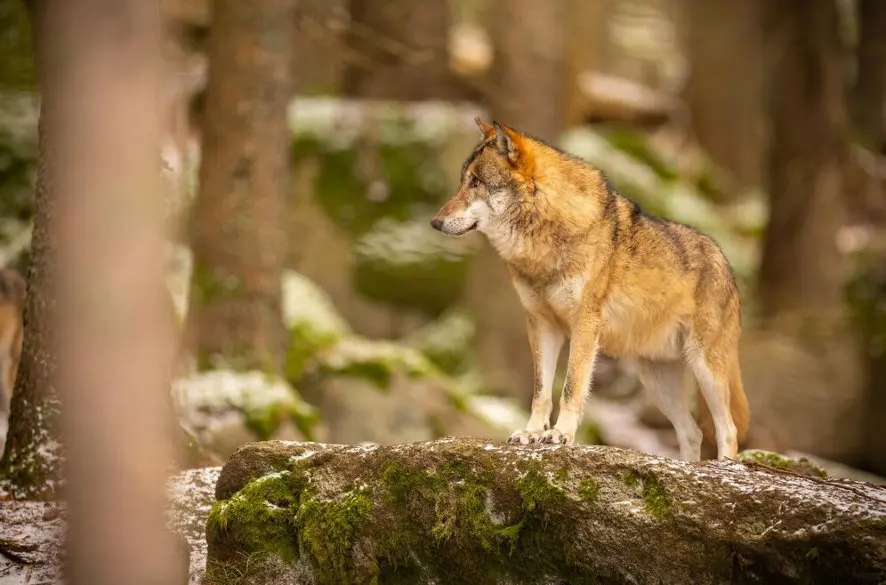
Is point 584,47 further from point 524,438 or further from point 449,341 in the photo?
point 524,438

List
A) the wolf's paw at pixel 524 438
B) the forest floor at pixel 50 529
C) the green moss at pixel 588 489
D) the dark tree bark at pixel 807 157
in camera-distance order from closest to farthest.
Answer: the green moss at pixel 588 489
the forest floor at pixel 50 529
the wolf's paw at pixel 524 438
the dark tree bark at pixel 807 157

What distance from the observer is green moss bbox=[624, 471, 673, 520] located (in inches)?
173

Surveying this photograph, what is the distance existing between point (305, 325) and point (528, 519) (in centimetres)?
660

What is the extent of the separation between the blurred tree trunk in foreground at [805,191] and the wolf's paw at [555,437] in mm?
9113

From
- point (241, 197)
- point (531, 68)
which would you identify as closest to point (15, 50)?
point (241, 197)

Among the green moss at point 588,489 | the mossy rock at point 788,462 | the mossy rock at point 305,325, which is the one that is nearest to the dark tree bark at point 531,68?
the mossy rock at point 305,325

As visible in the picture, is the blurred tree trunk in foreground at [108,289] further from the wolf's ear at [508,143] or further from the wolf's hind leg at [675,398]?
the wolf's hind leg at [675,398]

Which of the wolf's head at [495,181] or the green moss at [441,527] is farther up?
the wolf's head at [495,181]

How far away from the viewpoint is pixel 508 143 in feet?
20.0

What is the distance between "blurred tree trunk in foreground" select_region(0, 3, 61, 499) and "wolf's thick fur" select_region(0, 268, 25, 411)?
4112 millimetres

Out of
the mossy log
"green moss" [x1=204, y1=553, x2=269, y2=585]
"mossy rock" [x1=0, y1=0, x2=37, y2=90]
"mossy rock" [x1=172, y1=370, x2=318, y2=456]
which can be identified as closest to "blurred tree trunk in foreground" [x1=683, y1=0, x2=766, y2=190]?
"mossy rock" [x1=0, y1=0, x2=37, y2=90]

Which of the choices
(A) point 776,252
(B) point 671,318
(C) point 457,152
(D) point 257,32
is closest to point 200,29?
(C) point 457,152

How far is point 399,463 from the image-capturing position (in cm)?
489

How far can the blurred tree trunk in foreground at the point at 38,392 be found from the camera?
243 inches
